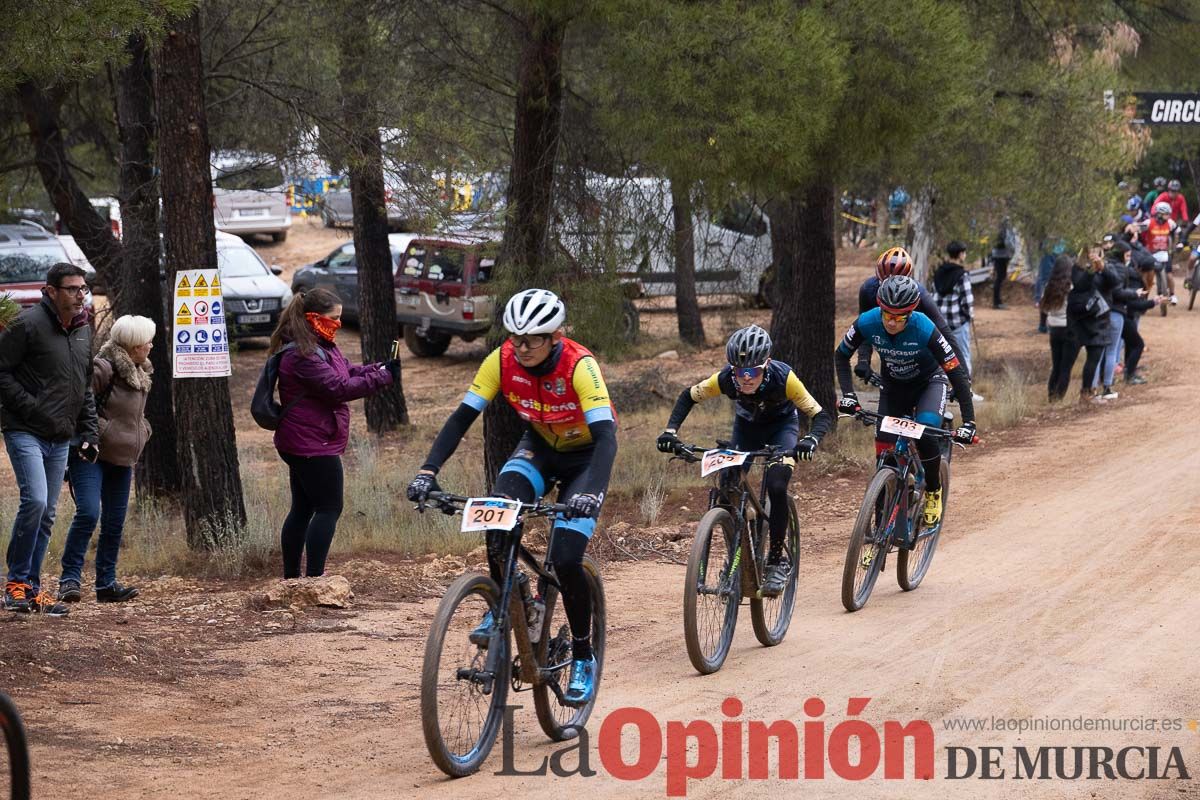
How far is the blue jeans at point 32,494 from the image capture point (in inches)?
328

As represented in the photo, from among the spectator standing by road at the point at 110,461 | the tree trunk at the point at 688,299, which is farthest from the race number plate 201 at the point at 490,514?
the tree trunk at the point at 688,299

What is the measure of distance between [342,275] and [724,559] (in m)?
21.0

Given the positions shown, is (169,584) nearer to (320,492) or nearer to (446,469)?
(320,492)

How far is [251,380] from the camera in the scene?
23359mm

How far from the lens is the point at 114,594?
919 cm

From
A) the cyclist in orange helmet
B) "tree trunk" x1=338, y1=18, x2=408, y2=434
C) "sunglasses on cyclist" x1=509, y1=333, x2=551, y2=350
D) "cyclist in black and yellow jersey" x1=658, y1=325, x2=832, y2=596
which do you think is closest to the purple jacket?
"cyclist in black and yellow jersey" x1=658, y1=325, x2=832, y2=596

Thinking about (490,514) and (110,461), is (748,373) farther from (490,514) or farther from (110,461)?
(110,461)

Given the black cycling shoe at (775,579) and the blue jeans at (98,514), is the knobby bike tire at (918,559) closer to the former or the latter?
the black cycling shoe at (775,579)

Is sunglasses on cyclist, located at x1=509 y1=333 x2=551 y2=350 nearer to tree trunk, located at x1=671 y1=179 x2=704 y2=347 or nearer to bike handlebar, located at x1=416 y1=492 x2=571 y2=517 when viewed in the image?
bike handlebar, located at x1=416 y1=492 x2=571 y2=517

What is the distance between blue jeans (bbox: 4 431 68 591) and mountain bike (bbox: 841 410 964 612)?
483 centimetres

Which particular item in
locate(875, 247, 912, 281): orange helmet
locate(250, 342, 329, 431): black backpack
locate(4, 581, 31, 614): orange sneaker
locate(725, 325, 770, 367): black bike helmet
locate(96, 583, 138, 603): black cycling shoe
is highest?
locate(875, 247, 912, 281): orange helmet

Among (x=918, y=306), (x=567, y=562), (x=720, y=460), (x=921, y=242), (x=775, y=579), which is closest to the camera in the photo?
(x=567, y=562)

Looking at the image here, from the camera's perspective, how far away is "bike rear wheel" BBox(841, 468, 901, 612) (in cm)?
866

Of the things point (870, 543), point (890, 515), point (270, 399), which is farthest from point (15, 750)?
point (890, 515)
